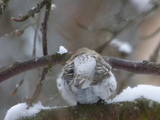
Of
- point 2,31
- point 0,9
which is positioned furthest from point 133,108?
point 2,31

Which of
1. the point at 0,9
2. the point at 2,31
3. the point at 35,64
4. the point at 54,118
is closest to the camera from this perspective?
the point at 54,118

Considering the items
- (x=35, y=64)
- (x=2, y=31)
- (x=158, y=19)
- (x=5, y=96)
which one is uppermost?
(x=158, y=19)

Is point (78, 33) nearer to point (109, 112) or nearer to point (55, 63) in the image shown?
point (55, 63)

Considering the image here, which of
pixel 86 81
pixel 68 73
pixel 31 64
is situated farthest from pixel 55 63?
pixel 86 81

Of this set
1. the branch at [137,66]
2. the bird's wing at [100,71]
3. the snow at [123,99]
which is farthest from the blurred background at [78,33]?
the snow at [123,99]

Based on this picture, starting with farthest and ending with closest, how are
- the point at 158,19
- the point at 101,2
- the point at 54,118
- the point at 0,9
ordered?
1. the point at 158,19
2. the point at 101,2
3. the point at 0,9
4. the point at 54,118

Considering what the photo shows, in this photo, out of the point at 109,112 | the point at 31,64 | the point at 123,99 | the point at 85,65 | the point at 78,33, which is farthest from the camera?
the point at 78,33

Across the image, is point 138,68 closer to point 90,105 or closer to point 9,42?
point 90,105
